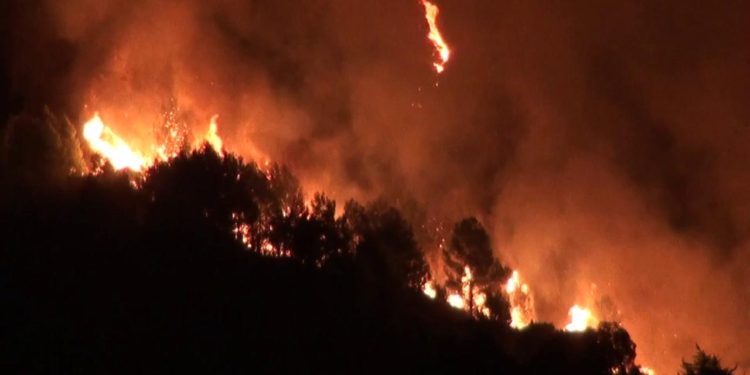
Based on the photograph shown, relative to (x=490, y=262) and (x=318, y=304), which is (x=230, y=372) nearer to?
(x=318, y=304)

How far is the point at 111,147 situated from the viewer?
5862 centimetres

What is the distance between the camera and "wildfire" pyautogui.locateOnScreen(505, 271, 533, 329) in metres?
60.7

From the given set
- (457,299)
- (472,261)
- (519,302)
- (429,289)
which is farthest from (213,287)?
(519,302)

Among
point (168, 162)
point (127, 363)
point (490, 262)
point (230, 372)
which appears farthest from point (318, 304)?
point (490, 262)

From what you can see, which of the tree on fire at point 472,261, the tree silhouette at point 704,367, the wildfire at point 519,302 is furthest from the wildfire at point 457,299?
the tree silhouette at point 704,367

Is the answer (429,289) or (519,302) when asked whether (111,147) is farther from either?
(519,302)

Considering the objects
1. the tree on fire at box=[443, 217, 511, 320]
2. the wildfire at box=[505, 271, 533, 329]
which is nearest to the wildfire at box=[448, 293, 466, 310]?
the tree on fire at box=[443, 217, 511, 320]

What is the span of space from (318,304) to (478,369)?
740 cm

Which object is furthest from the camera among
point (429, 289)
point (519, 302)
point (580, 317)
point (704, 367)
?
point (580, 317)

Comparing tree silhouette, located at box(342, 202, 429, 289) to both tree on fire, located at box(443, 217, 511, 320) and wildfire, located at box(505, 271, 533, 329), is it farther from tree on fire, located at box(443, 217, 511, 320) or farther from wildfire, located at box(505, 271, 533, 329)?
wildfire, located at box(505, 271, 533, 329)

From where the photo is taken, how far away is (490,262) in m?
58.3

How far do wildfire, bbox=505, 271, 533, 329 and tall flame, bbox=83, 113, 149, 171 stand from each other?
2532 cm

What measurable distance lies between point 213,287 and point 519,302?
3046 centimetres

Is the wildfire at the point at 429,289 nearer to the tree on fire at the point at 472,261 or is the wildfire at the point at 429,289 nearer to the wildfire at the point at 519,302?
the tree on fire at the point at 472,261
